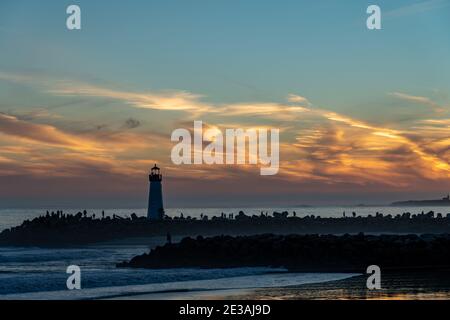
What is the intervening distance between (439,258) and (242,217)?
4233 cm

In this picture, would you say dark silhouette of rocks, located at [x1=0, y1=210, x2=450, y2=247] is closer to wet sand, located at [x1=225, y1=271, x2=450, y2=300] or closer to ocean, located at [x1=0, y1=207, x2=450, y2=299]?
ocean, located at [x1=0, y1=207, x2=450, y2=299]

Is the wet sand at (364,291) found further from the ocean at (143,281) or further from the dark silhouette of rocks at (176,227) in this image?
the dark silhouette of rocks at (176,227)

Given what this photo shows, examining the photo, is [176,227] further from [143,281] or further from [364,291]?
[364,291]

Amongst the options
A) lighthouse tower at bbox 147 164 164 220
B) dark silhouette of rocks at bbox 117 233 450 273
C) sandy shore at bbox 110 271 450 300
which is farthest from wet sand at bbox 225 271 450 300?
lighthouse tower at bbox 147 164 164 220

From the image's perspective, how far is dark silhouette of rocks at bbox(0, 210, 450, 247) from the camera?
2371 inches

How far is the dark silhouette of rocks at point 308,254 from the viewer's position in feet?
103

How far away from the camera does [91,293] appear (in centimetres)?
2448

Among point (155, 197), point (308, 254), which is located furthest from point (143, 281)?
point (155, 197)

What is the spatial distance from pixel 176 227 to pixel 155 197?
10.6 ft

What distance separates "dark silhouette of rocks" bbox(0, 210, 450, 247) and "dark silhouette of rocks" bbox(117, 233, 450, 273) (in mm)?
25511

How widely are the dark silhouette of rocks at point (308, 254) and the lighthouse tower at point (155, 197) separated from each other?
82.3 feet

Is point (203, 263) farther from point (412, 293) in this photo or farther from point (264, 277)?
point (412, 293)

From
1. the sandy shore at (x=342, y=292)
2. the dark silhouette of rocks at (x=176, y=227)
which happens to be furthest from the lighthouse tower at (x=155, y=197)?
the sandy shore at (x=342, y=292)
